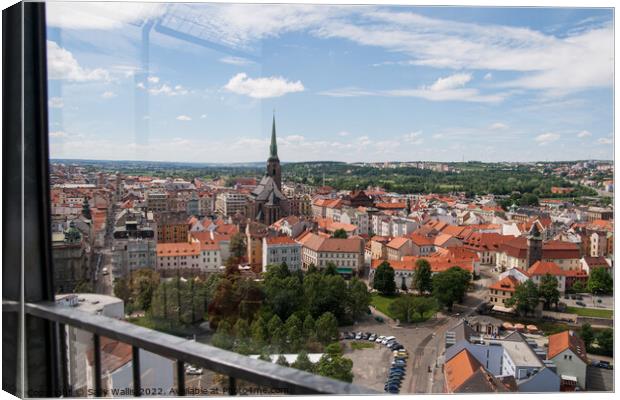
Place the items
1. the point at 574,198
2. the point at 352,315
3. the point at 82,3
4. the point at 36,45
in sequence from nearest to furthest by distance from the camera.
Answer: the point at 36,45 → the point at 82,3 → the point at 352,315 → the point at 574,198

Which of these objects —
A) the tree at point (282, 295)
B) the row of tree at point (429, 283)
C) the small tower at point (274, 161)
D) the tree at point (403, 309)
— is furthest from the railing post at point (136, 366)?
the row of tree at point (429, 283)

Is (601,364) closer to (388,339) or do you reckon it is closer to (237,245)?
(388,339)

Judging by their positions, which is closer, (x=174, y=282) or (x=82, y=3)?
(x=82, y=3)

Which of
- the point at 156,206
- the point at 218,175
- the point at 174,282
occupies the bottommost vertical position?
the point at 174,282

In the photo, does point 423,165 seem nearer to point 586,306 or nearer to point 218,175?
point 586,306

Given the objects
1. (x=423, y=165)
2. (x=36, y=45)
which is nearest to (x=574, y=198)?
(x=423, y=165)

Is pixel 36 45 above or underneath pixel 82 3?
underneath

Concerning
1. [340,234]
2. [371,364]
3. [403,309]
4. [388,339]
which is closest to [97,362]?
[371,364]

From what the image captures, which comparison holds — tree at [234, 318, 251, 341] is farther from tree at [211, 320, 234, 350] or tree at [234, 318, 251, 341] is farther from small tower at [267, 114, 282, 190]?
small tower at [267, 114, 282, 190]
